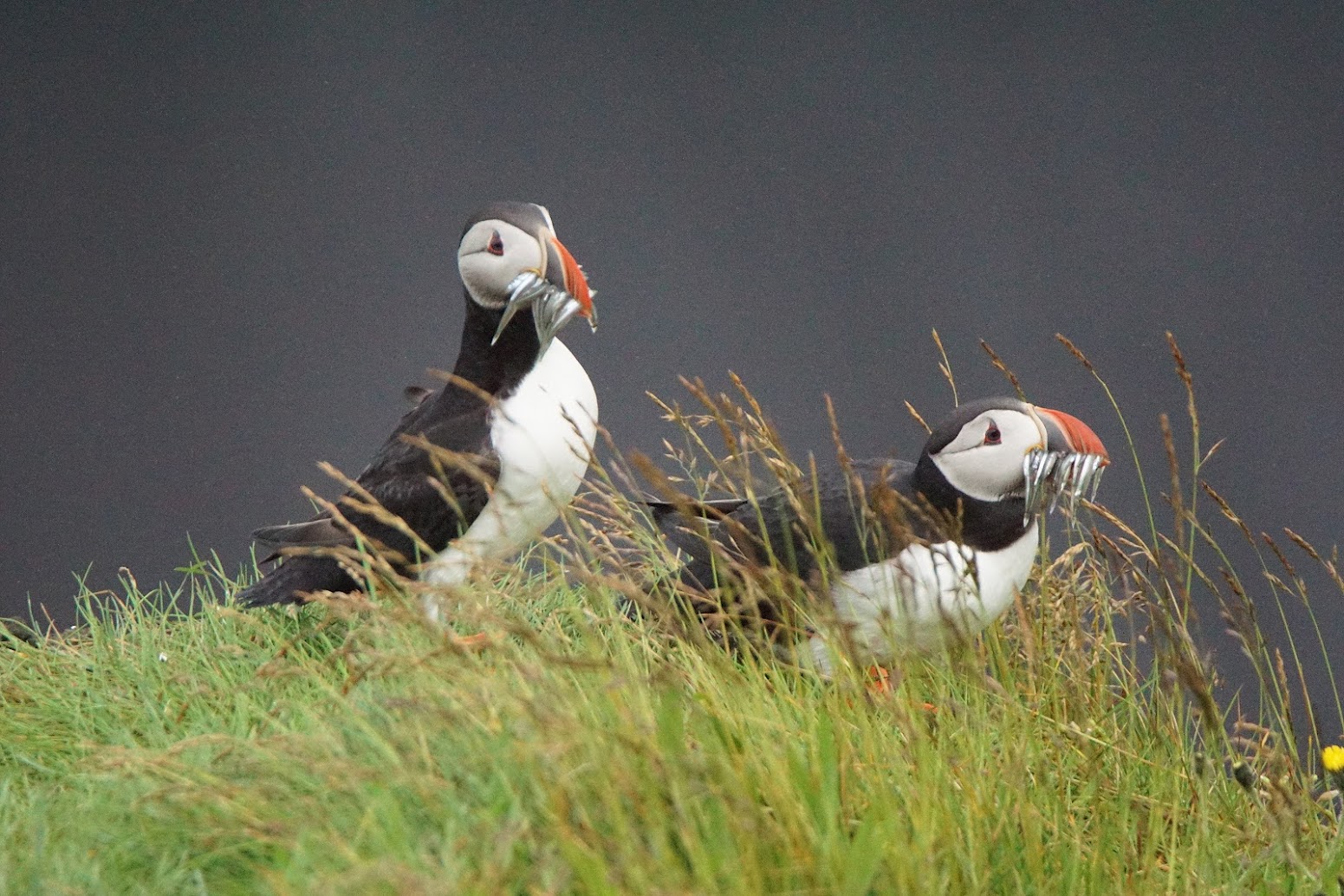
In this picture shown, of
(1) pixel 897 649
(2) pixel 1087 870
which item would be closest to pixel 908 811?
(1) pixel 897 649

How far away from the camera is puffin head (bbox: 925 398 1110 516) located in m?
2.71

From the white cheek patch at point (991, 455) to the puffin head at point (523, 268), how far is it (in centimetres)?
83

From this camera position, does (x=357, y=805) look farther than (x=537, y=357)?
No

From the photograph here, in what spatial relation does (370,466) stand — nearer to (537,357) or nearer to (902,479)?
(537,357)

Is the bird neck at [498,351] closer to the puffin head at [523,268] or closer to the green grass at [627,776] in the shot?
the puffin head at [523,268]

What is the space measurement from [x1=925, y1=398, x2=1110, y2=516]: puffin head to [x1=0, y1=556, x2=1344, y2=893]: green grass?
304 mm

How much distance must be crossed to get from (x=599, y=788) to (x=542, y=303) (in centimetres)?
142

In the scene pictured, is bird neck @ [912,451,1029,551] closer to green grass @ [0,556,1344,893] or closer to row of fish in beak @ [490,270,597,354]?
green grass @ [0,556,1344,893]

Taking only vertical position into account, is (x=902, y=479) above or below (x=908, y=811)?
above

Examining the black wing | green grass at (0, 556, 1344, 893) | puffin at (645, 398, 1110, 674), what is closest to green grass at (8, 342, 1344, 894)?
green grass at (0, 556, 1344, 893)

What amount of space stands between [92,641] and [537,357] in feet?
4.39

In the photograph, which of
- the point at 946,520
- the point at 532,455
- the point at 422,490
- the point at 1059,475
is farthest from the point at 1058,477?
the point at 422,490

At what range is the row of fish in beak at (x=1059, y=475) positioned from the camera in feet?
8.89

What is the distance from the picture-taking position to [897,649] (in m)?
2.07
